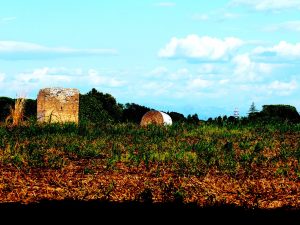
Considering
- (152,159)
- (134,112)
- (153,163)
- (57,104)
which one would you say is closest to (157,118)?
(134,112)

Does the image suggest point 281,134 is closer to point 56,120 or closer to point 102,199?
point 56,120

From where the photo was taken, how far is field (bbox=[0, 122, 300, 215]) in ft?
28.5

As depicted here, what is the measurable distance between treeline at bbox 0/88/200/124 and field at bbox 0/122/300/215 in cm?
516

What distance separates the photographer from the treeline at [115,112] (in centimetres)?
2135

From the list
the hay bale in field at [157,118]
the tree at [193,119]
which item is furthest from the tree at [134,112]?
the tree at [193,119]

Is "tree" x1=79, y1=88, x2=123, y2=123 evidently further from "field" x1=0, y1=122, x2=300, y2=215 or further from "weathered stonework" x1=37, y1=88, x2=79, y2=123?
"field" x1=0, y1=122, x2=300, y2=215

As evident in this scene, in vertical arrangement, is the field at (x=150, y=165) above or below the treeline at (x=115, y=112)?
below

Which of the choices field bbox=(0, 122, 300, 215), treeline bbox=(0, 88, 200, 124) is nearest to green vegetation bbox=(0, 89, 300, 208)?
field bbox=(0, 122, 300, 215)

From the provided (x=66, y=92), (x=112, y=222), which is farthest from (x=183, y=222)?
(x=66, y=92)

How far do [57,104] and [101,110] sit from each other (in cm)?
473

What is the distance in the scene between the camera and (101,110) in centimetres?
2352

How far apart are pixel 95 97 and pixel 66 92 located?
20.0ft

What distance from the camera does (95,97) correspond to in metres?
24.9

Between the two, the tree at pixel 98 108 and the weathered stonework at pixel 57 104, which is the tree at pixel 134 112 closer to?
the tree at pixel 98 108
